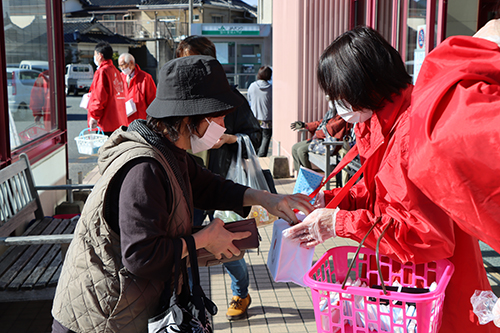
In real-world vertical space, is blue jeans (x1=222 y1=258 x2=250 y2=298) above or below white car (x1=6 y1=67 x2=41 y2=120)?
below

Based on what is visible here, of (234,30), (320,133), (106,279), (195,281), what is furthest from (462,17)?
(234,30)

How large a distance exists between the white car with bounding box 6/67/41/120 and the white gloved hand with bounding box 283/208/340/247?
3.73 metres

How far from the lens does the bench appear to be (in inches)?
119

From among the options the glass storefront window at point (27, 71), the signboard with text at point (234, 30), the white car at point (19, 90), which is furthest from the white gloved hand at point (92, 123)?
the signboard with text at point (234, 30)

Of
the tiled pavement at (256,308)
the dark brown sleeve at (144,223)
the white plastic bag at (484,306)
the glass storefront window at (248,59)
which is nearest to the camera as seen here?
the white plastic bag at (484,306)

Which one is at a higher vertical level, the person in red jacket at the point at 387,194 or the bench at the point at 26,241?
the person in red jacket at the point at 387,194

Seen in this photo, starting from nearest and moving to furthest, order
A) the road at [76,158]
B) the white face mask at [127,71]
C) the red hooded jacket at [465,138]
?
the red hooded jacket at [465,138], the white face mask at [127,71], the road at [76,158]

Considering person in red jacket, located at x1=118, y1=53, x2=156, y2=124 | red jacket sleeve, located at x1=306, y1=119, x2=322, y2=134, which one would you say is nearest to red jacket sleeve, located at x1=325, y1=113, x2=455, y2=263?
red jacket sleeve, located at x1=306, y1=119, x2=322, y2=134

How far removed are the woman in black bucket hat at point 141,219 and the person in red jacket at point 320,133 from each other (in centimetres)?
420


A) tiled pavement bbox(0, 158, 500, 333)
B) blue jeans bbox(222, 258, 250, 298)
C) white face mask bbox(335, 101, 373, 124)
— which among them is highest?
white face mask bbox(335, 101, 373, 124)

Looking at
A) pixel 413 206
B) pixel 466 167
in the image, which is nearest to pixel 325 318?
pixel 413 206

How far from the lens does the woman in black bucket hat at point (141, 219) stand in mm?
1543

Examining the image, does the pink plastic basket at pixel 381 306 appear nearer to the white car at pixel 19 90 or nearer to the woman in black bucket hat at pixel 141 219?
the woman in black bucket hat at pixel 141 219

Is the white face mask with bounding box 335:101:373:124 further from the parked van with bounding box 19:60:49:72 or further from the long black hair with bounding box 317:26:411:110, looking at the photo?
the parked van with bounding box 19:60:49:72
